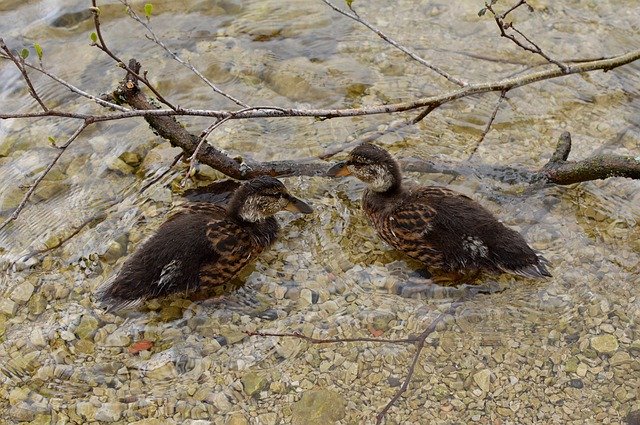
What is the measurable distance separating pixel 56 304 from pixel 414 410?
2.33 meters

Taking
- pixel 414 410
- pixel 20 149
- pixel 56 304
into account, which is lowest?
pixel 414 410

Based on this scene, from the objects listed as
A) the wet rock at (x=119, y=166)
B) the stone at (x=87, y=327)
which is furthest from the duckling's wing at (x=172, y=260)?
the wet rock at (x=119, y=166)

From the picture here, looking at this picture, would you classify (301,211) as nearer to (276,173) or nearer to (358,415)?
(276,173)

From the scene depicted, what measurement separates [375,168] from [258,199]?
33.9 inches

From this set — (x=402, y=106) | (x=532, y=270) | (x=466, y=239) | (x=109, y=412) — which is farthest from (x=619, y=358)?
(x=109, y=412)

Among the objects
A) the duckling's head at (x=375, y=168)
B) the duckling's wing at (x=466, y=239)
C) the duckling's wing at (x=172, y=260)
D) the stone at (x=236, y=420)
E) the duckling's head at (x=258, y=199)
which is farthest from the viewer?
the duckling's head at (x=375, y=168)

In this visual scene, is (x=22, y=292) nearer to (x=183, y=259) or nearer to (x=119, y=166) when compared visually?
(x=183, y=259)

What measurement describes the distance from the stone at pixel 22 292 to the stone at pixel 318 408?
1.92 metres

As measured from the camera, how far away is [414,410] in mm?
3598

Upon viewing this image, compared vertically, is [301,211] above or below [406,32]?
below

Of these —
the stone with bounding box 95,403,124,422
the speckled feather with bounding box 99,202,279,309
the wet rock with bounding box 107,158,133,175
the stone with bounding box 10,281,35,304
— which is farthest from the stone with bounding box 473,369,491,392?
the wet rock with bounding box 107,158,133,175

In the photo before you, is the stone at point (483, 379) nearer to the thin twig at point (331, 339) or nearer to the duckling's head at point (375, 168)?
the thin twig at point (331, 339)

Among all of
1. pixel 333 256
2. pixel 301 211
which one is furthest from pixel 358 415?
pixel 301 211

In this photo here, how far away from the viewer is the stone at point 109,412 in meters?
3.58
